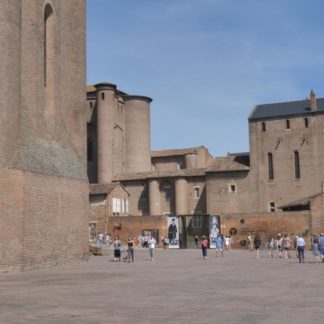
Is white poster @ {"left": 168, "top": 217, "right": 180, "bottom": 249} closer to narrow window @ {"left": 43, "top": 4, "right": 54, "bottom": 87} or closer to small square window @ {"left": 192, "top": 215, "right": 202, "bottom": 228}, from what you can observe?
small square window @ {"left": 192, "top": 215, "right": 202, "bottom": 228}

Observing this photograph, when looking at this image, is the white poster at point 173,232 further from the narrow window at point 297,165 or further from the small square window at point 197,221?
the narrow window at point 297,165

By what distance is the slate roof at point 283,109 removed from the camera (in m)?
65.0

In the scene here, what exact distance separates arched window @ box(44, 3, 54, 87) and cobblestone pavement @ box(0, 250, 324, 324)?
10388 millimetres

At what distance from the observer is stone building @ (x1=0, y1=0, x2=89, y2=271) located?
25.5 meters

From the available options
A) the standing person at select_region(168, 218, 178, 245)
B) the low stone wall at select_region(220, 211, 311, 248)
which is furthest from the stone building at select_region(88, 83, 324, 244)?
the low stone wall at select_region(220, 211, 311, 248)

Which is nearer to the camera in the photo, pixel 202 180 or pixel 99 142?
pixel 202 180

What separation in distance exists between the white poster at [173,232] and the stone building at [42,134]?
77.8ft

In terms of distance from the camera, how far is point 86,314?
12.3 m

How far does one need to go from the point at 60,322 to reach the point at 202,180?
5653 cm

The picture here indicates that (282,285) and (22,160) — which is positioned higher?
(22,160)

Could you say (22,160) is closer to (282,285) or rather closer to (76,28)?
A: (76,28)

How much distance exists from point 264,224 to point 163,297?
37.0 m

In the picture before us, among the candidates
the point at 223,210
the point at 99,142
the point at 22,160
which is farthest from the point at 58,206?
the point at 99,142

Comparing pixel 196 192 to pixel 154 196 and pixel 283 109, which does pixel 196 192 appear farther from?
pixel 283 109
